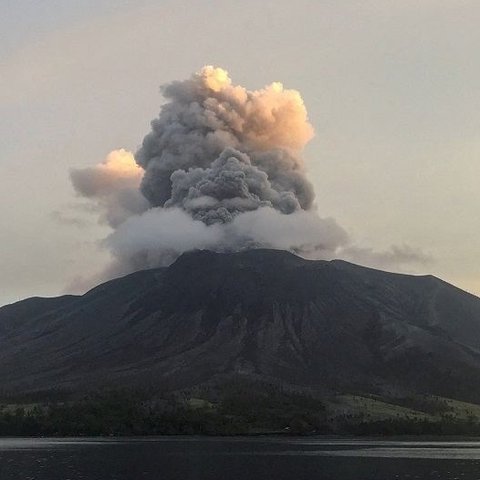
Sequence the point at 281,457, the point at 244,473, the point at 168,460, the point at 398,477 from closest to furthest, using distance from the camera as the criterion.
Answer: the point at 398,477 < the point at 244,473 < the point at 168,460 < the point at 281,457

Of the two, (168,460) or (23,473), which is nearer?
(23,473)

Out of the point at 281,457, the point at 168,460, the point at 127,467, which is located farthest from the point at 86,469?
the point at 281,457

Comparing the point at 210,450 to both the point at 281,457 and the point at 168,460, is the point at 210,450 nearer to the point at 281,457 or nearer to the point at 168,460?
the point at 281,457

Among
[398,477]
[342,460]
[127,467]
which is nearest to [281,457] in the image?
[342,460]

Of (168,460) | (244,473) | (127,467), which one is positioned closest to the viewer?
(244,473)

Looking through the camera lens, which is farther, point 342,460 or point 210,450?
point 210,450

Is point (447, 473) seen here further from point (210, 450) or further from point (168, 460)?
point (210, 450)
